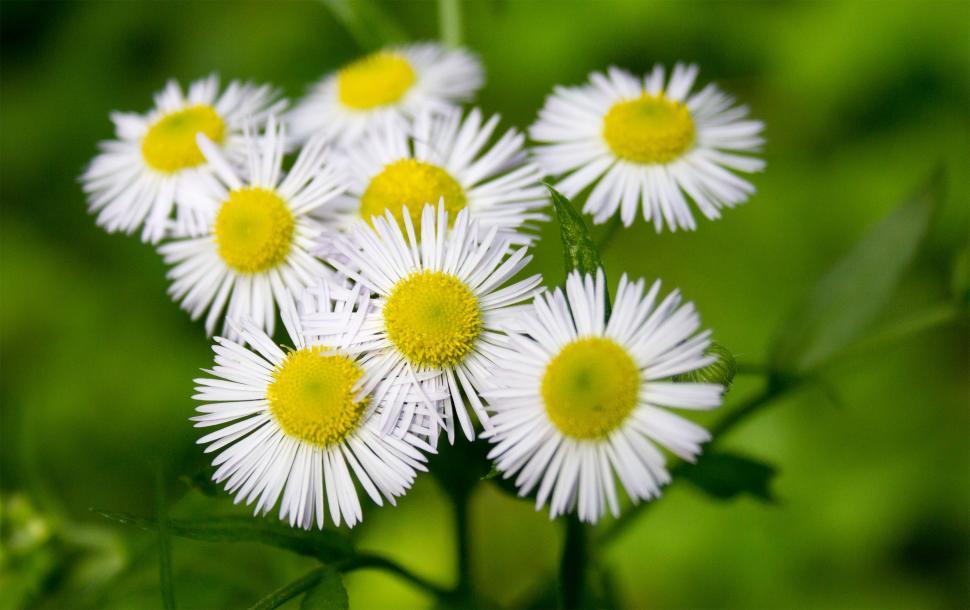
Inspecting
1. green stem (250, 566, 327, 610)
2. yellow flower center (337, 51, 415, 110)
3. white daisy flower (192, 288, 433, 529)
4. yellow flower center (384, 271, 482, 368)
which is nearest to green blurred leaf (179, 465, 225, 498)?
white daisy flower (192, 288, 433, 529)

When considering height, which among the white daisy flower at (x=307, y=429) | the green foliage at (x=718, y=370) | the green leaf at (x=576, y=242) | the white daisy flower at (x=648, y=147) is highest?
the white daisy flower at (x=648, y=147)

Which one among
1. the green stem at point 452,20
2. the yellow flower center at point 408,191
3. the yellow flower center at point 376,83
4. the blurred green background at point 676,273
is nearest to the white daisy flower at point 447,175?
the yellow flower center at point 408,191

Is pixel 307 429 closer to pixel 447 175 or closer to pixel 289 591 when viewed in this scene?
pixel 289 591

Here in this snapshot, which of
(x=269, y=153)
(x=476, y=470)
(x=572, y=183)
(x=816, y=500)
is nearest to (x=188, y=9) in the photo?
(x=269, y=153)

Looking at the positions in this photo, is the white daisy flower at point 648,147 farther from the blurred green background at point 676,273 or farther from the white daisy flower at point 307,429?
the blurred green background at point 676,273

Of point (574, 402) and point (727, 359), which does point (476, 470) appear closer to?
point (574, 402)

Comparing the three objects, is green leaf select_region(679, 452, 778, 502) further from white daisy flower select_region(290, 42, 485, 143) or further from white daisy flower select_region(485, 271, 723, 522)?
white daisy flower select_region(290, 42, 485, 143)

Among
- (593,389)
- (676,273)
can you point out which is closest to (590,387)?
(593,389)
